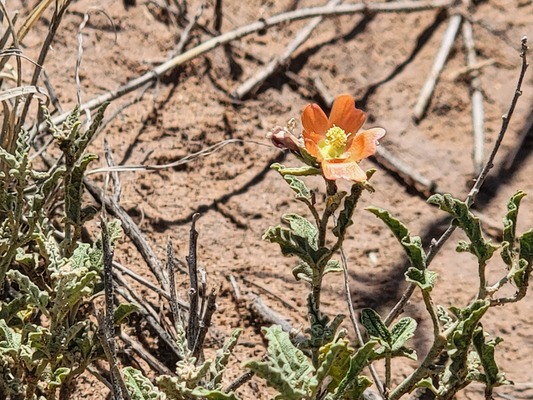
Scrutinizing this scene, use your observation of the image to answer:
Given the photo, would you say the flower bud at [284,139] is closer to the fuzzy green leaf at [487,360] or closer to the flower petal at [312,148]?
the flower petal at [312,148]

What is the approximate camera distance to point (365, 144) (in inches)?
65.9

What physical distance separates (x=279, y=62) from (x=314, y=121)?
1374mm

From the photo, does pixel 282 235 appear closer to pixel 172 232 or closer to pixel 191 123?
pixel 172 232

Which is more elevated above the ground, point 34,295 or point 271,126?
point 271,126

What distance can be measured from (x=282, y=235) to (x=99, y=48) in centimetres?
155

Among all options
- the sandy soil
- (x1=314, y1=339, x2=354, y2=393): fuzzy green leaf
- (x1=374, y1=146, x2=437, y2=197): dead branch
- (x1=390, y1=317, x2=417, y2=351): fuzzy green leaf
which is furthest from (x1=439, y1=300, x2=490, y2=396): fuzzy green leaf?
(x1=374, y1=146, x2=437, y2=197): dead branch

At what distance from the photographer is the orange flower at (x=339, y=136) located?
5.24 ft

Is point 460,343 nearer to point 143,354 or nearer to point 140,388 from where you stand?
point 140,388

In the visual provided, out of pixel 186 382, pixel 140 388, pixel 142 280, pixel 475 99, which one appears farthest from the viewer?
A: pixel 475 99

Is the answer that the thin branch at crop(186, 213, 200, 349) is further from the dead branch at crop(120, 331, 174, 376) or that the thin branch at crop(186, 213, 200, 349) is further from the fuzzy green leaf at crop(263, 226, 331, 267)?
the dead branch at crop(120, 331, 174, 376)

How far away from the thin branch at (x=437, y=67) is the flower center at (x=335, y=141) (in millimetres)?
1405

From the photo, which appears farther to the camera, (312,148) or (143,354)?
(143,354)

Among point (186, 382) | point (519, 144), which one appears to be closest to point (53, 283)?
point (186, 382)

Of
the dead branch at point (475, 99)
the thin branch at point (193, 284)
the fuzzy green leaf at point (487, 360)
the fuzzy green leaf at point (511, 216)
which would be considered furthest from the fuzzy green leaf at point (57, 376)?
the dead branch at point (475, 99)
